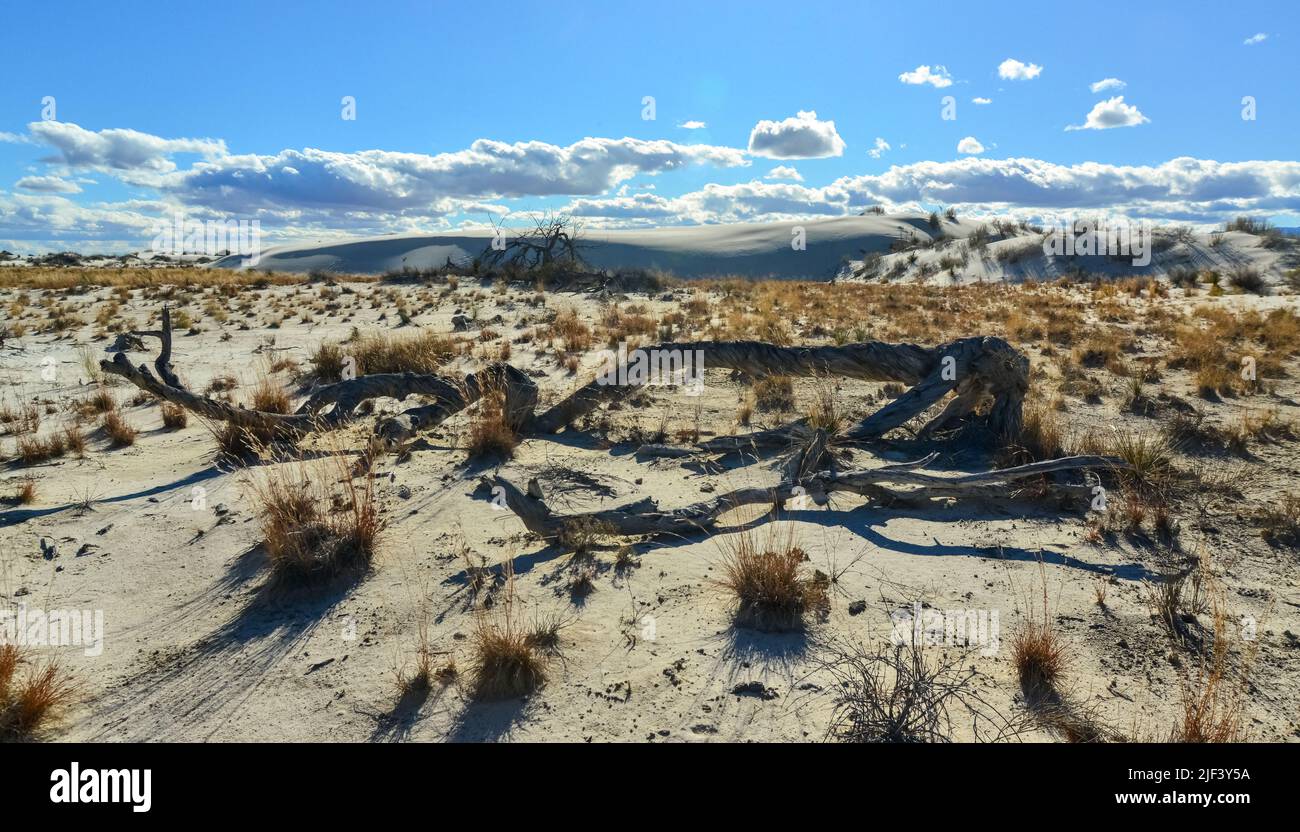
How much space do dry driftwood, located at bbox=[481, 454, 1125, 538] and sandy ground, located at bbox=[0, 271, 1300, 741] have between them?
5.8 inches

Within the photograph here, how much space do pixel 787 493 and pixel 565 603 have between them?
1.94 meters

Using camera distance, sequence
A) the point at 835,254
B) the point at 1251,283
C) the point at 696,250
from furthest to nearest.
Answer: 1. the point at 696,250
2. the point at 835,254
3. the point at 1251,283

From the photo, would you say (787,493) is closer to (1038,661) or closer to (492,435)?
(1038,661)

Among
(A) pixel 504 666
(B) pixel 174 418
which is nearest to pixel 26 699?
(A) pixel 504 666

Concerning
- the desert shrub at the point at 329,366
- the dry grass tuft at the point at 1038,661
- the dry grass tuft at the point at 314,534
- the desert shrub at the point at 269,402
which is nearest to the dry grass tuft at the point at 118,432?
the desert shrub at the point at 269,402

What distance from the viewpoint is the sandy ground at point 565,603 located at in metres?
2.90

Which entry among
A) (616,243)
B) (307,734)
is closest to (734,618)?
(307,734)

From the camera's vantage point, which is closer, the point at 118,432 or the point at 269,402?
the point at 118,432

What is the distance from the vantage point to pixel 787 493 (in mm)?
5020

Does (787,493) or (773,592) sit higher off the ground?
(787,493)

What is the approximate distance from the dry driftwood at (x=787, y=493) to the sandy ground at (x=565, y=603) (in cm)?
15
